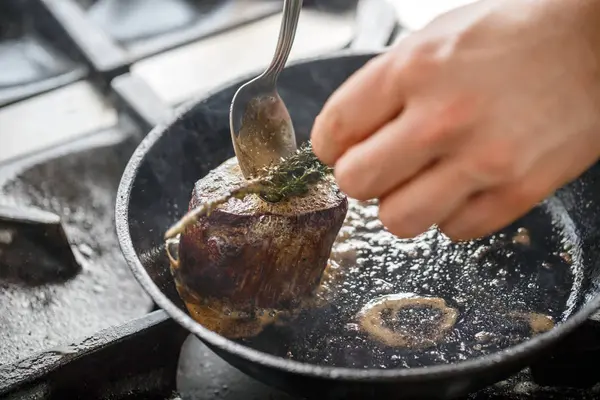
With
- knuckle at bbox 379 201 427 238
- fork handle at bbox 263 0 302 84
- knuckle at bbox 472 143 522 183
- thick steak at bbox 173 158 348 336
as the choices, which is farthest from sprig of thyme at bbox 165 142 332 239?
knuckle at bbox 472 143 522 183

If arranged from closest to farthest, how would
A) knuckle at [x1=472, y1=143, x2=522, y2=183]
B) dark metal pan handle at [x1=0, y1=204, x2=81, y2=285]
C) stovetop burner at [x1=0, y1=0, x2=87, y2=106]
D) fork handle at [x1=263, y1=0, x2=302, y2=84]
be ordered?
knuckle at [x1=472, y1=143, x2=522, y2=183]
fork handle at [x1=263, y1=0, x2=302, y2=84]
dark metal pan handle at [x1=0, y1=204, x2=81, y2=285]
stovetop burner at [x1=0, y1=0, x2=87, y2=106]

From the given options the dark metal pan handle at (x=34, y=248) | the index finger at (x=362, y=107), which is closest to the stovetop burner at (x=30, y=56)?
the dark metal pan handle at (x=34, y=248)

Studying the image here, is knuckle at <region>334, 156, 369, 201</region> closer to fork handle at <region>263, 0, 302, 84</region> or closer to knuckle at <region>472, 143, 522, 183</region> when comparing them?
A: knuckle at <region>472, 143, 522, 183</region>

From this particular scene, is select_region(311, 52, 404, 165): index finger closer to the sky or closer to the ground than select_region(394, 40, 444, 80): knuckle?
closer to the ground

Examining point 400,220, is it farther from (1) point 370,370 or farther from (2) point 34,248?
(2) point 34,248

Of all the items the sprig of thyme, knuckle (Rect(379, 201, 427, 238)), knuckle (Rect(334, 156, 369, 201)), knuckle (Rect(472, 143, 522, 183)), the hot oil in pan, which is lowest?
the hot oil in pan

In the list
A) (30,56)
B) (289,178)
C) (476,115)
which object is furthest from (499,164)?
(30,56)

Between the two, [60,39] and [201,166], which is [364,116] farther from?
[60,39]

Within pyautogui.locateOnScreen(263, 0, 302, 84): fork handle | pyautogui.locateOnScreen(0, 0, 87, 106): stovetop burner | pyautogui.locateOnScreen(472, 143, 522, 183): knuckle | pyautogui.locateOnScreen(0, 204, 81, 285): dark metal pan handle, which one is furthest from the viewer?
pyautogui.locateOnScreen(0, 0, 87, 106): stovetop burner
